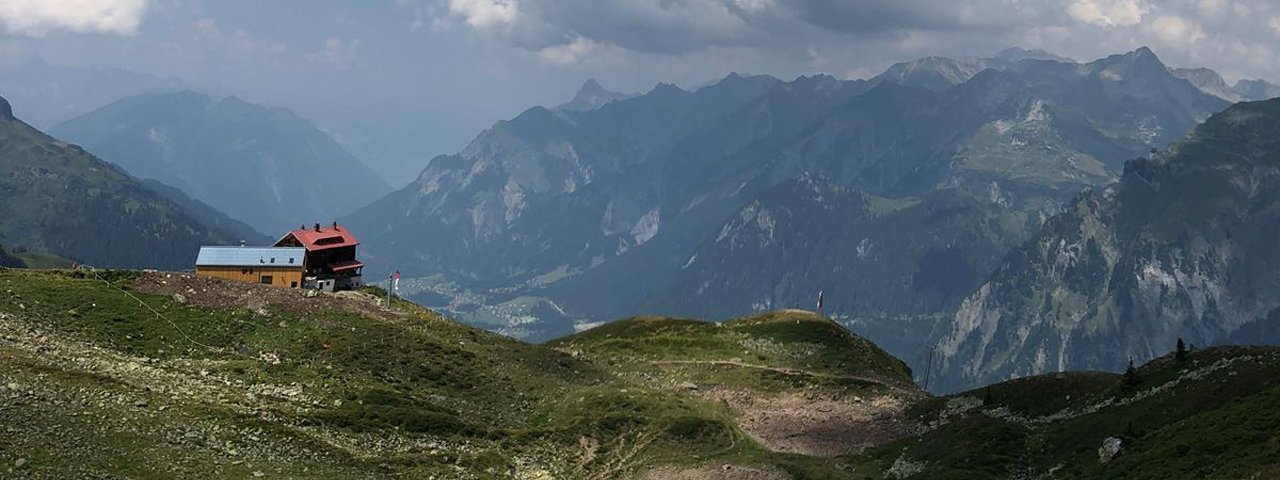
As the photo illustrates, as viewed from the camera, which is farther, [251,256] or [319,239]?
[319,239]

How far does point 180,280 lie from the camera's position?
88.4 meters

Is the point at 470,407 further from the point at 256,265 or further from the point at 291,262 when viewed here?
the point at 256,265

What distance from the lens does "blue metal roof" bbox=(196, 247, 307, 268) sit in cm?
11300

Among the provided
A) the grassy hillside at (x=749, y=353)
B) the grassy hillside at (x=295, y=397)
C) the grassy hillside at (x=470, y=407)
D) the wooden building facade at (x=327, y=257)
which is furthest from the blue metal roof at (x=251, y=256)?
the grassy hillside at (x=749, y=353)

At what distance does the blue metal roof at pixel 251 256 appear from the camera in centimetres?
11300

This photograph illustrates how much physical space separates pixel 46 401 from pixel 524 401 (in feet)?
123

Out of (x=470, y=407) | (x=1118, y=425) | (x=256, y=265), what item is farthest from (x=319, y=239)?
(x=1118, y=425)

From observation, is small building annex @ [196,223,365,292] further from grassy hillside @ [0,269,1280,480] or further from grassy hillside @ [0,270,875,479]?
grassy hillside @ [0,270,875,479]

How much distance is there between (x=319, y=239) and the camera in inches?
4811

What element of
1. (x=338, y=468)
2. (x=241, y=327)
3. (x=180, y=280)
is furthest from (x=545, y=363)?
(x=338, y=468)

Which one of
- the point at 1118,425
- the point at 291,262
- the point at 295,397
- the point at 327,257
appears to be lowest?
the point at 1118,425

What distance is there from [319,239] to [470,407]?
197ft

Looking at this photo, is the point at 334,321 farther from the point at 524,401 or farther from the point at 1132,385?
the point at 1132,385

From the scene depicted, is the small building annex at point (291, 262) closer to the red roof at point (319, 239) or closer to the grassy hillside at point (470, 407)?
the red roof at point (319, 239)
